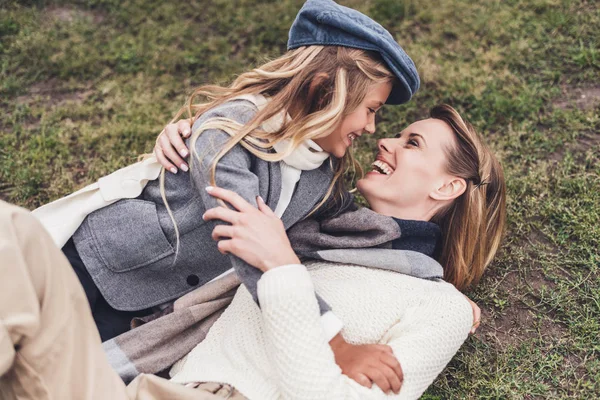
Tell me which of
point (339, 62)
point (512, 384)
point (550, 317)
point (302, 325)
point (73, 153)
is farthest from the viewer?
point (73, 153)

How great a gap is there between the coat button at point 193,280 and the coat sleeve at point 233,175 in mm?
516

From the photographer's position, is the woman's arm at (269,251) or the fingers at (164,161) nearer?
the woman's arm at (269,251)

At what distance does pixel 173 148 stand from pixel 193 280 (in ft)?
2.17

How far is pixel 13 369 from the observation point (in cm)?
213

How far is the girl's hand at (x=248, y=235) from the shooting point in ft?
8.05

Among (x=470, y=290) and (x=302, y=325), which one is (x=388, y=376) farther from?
(x=470, y=290)

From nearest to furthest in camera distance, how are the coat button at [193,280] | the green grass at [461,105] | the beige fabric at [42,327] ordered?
the beige fabric at [42,327] → the coat button at [193,280] → the green grass at [461,105]

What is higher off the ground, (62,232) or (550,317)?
(62,232)

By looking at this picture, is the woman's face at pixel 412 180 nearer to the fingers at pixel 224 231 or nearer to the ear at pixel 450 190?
the ear at pixel 450 190

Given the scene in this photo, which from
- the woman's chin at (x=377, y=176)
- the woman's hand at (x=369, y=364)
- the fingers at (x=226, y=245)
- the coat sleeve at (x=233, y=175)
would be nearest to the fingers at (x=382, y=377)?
the woman's hand at (x=369, y=364)

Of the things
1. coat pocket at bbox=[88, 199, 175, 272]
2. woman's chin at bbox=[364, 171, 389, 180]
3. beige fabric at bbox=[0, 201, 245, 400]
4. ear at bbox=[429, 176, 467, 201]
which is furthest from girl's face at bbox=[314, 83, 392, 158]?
beige fabric at bbox=[0, 201, 245, 400]

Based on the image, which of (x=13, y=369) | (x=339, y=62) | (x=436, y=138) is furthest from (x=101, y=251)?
(x=436, y=138)

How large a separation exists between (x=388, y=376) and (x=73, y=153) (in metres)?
2.90

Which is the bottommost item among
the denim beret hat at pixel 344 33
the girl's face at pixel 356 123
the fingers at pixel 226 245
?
the fingers at pixel 226 245
